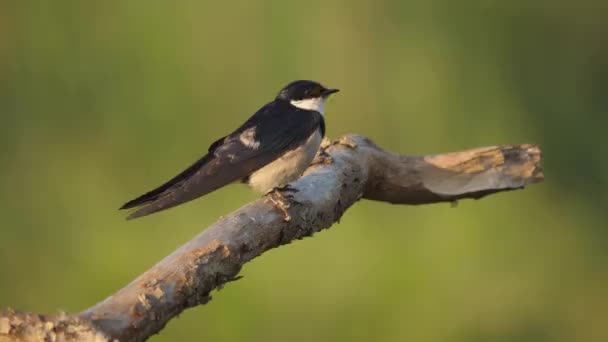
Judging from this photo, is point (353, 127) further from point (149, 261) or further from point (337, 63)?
point (149, 261)

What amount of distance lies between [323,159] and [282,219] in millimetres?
477

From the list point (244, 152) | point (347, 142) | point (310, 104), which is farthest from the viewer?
point (347, 142)

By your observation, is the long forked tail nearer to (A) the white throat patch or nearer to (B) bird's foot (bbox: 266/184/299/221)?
(B) bird's foot (bbox: 266/184/299/221)

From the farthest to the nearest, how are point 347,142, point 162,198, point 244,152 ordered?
point 347,142 < point 244,152 < point 162,198

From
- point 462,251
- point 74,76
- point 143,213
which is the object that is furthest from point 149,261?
point 143,213

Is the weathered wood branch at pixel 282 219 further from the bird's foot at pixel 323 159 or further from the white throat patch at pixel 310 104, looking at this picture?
the white throat patch at pixel 310 104

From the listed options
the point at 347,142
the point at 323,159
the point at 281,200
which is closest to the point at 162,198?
the point at 281,200

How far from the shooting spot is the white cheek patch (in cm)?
237

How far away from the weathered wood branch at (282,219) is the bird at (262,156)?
0.07m

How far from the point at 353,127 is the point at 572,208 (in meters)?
1.05

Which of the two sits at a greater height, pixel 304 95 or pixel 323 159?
pixel 304 95

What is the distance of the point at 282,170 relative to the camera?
2.36m

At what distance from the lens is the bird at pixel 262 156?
2.24m

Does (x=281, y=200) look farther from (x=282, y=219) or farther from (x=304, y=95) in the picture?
(x=304, y=95)
